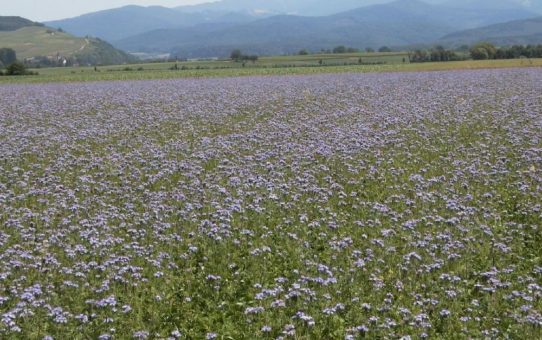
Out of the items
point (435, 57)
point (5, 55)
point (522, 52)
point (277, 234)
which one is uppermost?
point (5, 55)

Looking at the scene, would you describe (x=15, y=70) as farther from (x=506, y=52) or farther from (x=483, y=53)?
(x=506, y=52)

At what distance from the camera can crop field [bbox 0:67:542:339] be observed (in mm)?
6137

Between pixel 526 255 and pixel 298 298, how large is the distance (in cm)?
369

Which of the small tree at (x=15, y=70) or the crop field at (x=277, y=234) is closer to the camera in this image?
the crop field at (x=277, y=234)

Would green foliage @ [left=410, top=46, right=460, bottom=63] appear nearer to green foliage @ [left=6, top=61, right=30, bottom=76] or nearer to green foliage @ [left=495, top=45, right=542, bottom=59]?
green foliage @ [left=495, top=45, right=542, bottom=59]

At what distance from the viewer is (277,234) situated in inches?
340

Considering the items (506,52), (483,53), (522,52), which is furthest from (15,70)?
(522,52)

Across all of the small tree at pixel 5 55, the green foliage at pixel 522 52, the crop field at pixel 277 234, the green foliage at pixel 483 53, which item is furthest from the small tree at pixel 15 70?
the small tree at pixel 5 55

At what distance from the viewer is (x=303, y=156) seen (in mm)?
13031

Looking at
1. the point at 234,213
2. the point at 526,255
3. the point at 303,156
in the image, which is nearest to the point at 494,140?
the point at 303,156

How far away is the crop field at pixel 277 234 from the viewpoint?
20.1 ft

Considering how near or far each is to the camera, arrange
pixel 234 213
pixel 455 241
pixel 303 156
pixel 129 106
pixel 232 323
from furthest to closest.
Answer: pixel 129 106
pixel 303 156
pixel 234 213
pixel 455 241
pixel 232 323

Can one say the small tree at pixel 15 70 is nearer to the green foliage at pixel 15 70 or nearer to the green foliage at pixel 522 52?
the green foliage at pixel 15 70

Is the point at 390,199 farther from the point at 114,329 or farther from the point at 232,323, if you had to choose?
the point at 114,329
